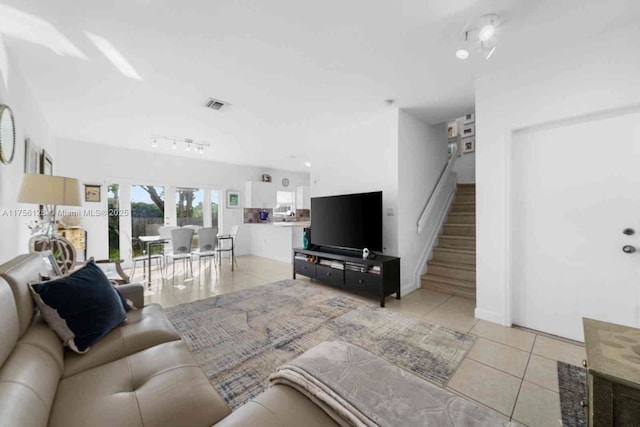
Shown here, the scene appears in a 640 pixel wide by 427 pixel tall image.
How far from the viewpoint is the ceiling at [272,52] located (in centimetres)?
180

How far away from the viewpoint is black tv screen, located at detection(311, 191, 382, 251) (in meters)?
3.52

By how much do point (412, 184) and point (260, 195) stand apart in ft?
15.5

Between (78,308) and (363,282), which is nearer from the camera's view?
(78,308)

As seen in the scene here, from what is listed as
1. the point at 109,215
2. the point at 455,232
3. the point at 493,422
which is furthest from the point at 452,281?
the point at 109,215

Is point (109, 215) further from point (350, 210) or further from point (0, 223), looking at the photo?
point (350, 210)

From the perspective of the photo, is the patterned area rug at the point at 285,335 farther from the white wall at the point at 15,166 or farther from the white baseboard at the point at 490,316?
the white wall at the point at 15,166

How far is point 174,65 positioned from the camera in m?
2.42

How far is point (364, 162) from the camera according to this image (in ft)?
13.3

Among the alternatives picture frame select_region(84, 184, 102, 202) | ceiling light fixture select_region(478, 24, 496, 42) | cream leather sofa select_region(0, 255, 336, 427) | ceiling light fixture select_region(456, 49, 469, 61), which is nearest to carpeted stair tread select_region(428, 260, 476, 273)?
ceiling light fixture select_region(456, 49, 469, 61)

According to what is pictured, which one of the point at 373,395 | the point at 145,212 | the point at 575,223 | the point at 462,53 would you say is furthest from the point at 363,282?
the point at 145,212

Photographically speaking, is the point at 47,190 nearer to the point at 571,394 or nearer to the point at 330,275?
the point at 330,275

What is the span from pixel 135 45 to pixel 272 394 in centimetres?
277

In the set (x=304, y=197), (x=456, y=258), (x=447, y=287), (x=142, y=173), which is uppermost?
(x=142, y=173)

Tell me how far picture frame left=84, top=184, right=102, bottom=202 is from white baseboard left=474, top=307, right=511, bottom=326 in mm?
6766
